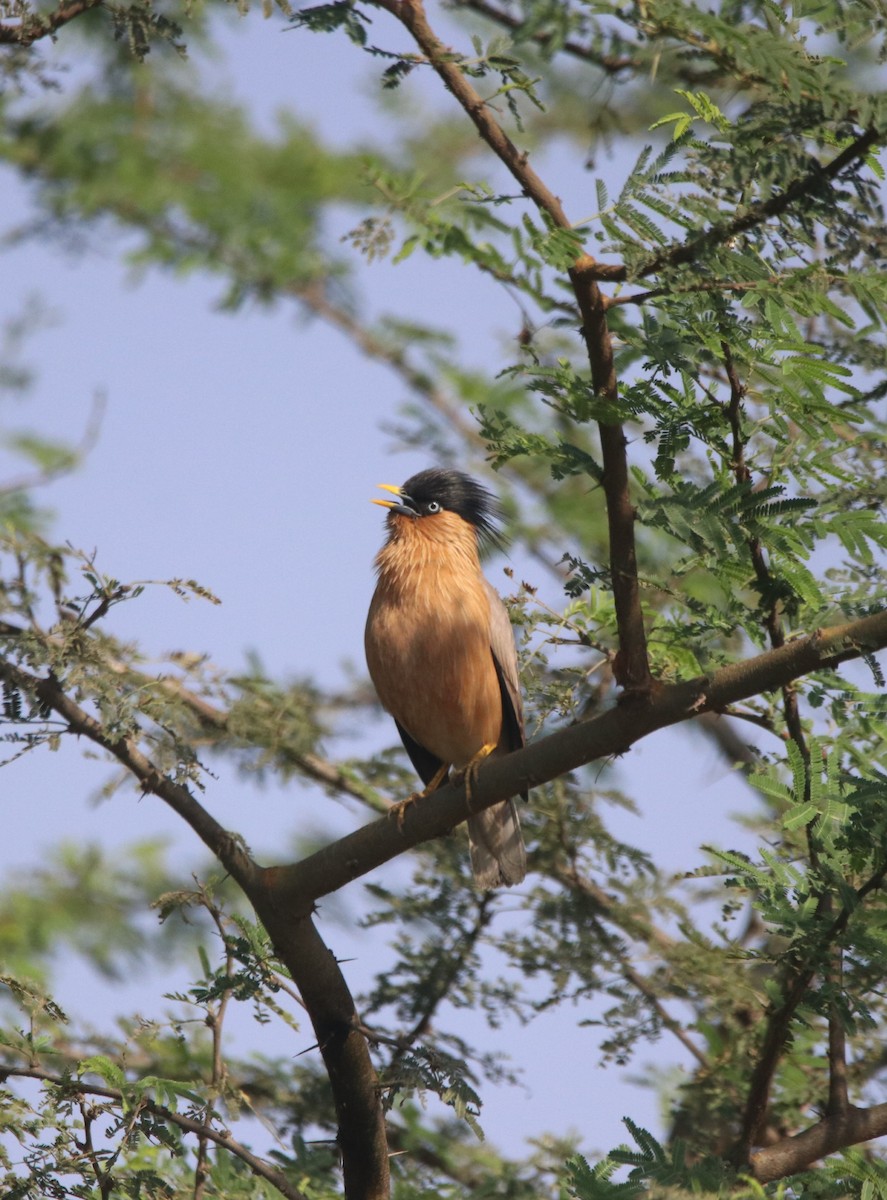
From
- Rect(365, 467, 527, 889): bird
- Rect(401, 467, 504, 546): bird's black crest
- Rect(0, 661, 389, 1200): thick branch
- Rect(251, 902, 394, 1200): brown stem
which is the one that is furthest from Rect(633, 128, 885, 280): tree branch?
Rect(401, 467, 504, 546): bird's black crest

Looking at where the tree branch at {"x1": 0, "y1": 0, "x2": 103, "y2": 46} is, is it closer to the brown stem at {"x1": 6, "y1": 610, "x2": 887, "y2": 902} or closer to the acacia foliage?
the acacia foliage

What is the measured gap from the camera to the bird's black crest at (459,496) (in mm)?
6316

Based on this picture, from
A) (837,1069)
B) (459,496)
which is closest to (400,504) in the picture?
(459,496)

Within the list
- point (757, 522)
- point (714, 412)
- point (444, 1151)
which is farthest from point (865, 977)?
point (444, 1151)

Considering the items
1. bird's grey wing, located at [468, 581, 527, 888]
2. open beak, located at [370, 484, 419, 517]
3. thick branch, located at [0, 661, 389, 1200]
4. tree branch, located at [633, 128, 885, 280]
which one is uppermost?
open beak, located at [370, 484, 419, 517]

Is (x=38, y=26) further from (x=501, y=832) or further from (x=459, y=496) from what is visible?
(x=501, y=832)

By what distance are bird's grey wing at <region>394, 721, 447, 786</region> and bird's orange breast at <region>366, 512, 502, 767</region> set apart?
24 centimetres

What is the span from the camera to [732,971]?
15.8 ft

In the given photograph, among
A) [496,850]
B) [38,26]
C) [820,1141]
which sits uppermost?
[38,26]

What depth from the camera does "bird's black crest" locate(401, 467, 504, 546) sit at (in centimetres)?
632

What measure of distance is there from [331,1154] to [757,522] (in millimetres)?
2698

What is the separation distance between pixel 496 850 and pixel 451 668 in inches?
31.3

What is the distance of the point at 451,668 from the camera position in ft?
17.5

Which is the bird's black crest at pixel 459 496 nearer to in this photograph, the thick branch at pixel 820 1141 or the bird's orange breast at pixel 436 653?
the bird's orange breast at pixel 436 653
